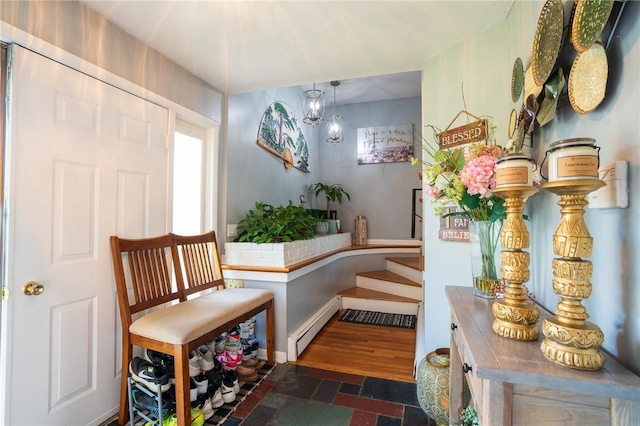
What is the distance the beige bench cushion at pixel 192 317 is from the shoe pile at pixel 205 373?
0.21 meters

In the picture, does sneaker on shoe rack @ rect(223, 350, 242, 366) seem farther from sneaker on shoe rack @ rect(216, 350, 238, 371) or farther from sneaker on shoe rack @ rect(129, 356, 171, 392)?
sneaker on shoe rack @ rect(129, 356, 171, 392)

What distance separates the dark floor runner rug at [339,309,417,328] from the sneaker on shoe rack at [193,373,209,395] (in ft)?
6.12

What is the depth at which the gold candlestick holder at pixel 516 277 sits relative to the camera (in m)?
0.84

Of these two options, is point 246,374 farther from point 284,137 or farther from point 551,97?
point 284,137

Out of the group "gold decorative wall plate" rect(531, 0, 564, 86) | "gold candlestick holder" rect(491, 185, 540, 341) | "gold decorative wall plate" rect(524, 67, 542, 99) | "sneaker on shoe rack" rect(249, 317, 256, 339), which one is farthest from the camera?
"sneaker on shoe rack" rect(249, 317, 256, 339)

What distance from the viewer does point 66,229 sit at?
146 cm

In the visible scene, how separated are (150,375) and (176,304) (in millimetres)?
444

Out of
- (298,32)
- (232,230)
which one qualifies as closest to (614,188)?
(298,32)

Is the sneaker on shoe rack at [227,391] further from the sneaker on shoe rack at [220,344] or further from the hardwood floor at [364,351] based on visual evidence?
the hardwood floor at [364,351]

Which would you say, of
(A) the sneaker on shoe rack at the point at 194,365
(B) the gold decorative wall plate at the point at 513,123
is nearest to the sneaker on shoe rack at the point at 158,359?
(A) the sneaker on shoe rack at the point at 194,365

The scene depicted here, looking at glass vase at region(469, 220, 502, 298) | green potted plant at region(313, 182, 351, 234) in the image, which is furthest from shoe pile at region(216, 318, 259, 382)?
green potted plant at region(313, 182, 351, 234)

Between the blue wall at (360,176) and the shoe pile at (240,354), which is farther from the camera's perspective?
the blue wall at (360,176)

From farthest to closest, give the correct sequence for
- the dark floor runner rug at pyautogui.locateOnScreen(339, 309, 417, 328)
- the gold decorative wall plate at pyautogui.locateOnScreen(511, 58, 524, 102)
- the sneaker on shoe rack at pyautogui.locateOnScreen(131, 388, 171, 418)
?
1. the dark floor runner rug at pyautogui.locateOnScreen(339, 309, 417, 328)
2. the sneaker on shoe rack at pyautogui.locateOnScreen(131, 388, 171, 418)
3. the gold decorative wall plate at pyautogui.locateOnScreen(511, 58, 524, 102)

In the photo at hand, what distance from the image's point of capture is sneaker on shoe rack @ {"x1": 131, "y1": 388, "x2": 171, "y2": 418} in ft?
5.02
